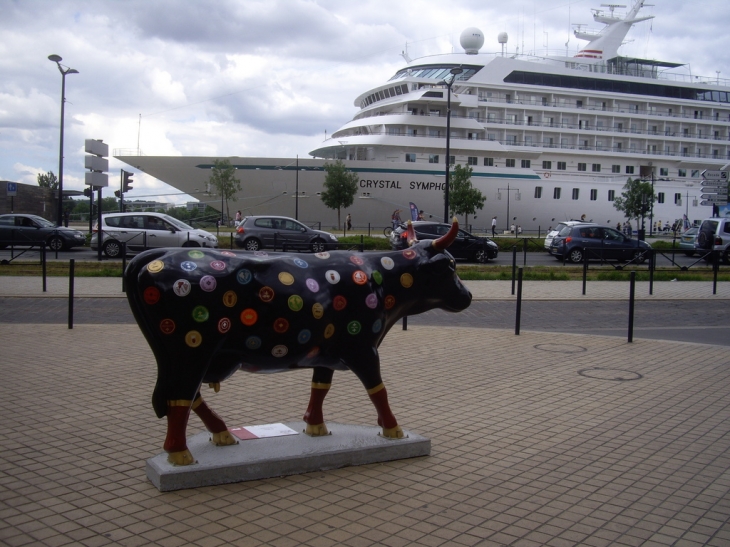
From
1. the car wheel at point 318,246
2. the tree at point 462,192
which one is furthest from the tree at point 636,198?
the car wheel at point 318,246

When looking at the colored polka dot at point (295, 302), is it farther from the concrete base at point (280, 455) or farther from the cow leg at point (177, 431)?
the concrete base at point (280, 455)

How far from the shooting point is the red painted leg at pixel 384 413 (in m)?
4.85

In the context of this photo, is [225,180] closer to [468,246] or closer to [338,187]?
[338,187]

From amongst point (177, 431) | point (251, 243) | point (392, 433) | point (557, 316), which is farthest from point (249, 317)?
point (251, 243)

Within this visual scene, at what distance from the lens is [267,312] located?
14.3 feet

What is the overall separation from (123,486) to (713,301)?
1494cm

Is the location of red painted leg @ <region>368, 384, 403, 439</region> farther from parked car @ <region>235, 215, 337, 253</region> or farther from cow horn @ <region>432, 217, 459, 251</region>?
parked car @ <region>235, 215, 337, 253</region>

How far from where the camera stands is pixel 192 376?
4.19 metres

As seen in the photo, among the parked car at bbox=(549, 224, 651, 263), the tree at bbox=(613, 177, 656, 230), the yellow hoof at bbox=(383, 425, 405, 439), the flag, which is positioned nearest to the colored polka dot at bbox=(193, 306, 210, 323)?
the yellow hoof at bbox=(383, 425, 405, 439)

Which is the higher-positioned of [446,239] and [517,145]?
[517,145]

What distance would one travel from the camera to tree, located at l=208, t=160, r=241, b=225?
44469 mm

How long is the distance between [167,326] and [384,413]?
1723mm

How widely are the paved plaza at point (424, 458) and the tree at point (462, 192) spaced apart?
123 ft

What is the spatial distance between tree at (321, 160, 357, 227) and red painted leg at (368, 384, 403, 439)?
4045 centimetres
